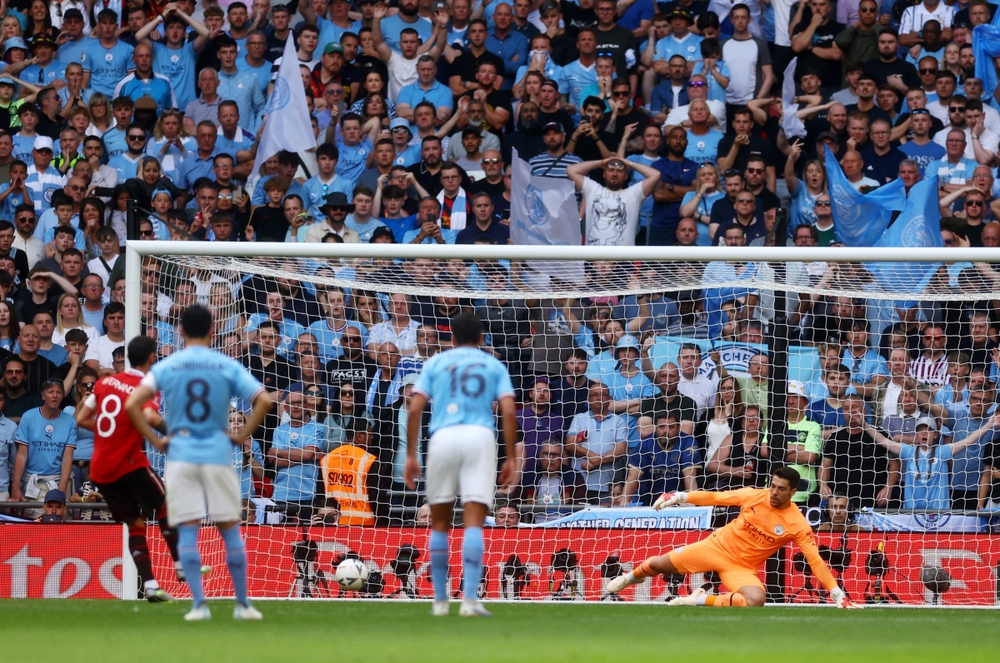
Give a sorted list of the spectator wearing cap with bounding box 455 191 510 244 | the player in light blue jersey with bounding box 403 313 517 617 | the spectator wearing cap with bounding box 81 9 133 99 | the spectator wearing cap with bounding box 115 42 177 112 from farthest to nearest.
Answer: the spectator wearing cap with bounding box 81 9 133 99
the spectator wearing cap with bounding box 115 42 177 112
the spectator wearing cap with bounding box 455 191 510 244
the player in light blue jersey with bounding box 403 313 517 617

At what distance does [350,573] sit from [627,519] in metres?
2.43

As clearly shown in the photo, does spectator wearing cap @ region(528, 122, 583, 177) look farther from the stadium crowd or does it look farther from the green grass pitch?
the green grass pitch

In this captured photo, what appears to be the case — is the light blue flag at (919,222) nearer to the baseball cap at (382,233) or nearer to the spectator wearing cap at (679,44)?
the spectator wearing cap at (679,44)

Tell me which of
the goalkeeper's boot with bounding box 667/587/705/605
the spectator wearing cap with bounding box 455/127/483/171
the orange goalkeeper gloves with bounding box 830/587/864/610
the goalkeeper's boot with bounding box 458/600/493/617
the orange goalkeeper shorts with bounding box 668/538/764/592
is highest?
the spectator wearing cap with bounding box 455/127/483/171

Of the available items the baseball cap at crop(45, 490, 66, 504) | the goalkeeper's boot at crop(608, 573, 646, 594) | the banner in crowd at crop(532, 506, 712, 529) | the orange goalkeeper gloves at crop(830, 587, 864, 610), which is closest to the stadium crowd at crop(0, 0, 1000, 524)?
the banner in crowd at crop(532, 506, 712, 529)

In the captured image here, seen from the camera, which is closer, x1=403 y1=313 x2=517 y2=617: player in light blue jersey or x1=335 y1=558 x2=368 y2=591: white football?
x1=403 y1=313 x2=517 y2=617: player in light blue jersey

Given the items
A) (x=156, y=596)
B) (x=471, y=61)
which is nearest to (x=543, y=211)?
(x=471, y=61)

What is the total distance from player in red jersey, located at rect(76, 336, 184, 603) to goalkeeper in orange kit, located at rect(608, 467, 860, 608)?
377 cm

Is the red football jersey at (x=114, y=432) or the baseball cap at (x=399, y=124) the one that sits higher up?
the baseball cap at (x=399, y=124)

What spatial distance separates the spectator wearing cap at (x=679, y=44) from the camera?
16.3 metres

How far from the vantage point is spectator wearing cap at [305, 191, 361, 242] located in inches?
587

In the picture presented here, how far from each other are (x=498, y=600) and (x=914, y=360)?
4394mm

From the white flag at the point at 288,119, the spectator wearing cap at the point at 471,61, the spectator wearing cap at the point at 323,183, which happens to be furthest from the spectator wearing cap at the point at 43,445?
the spectator wearing cap at the point at 471,61

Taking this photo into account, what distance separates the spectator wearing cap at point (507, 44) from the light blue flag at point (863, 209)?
437 cm
